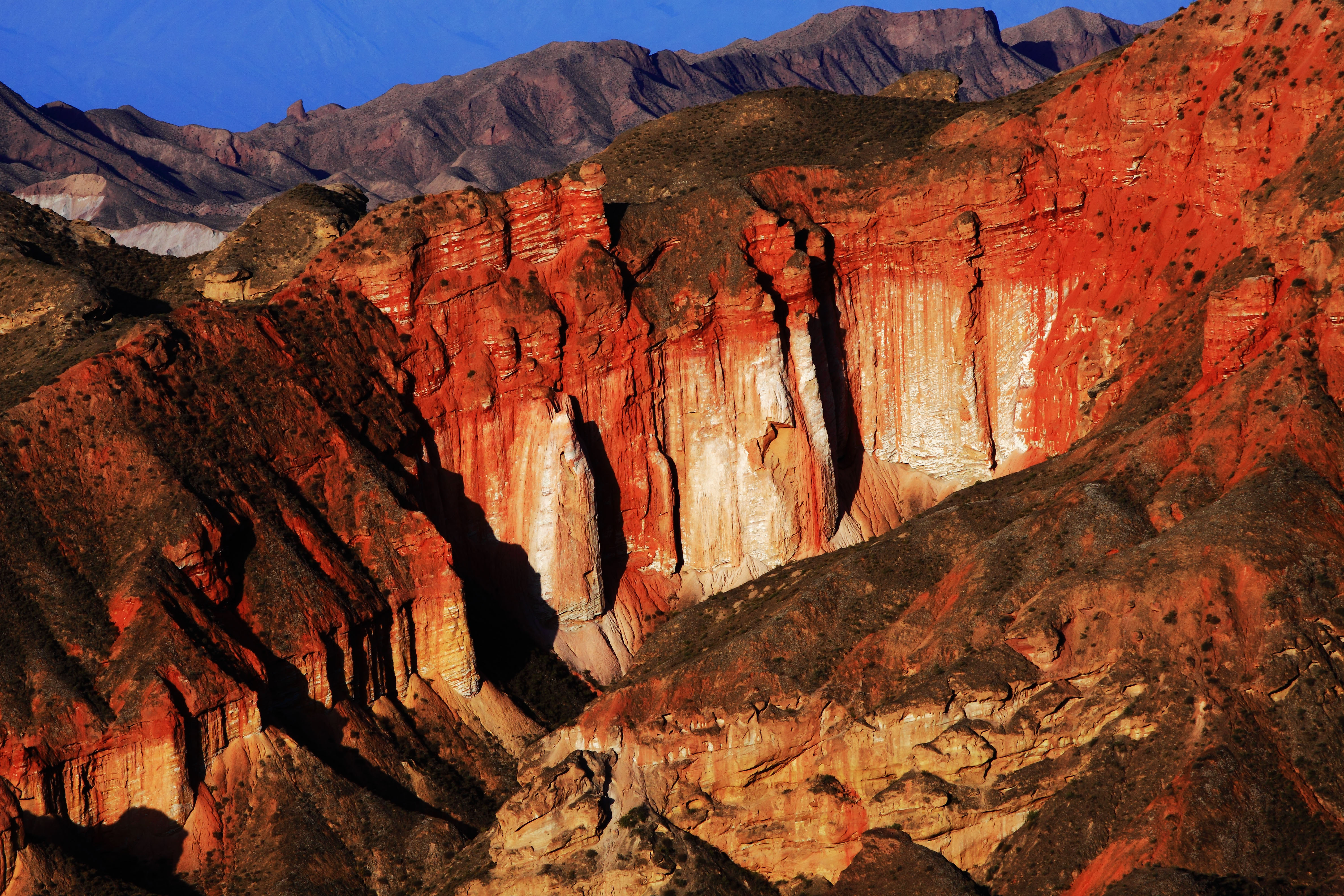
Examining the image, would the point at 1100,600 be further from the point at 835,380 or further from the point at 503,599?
the point at 503,599

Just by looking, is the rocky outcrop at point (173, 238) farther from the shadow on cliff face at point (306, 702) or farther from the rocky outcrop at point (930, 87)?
the shadow on cliff face at point (306, 702)

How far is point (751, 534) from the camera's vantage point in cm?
7694

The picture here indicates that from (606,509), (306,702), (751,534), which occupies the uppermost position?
(606,509)

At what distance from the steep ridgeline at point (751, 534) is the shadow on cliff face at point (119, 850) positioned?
16 centimetres

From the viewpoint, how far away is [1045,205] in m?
77.4

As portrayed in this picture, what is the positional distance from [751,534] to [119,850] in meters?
31.2

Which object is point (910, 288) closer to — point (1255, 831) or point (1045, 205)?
point (1045, 205)

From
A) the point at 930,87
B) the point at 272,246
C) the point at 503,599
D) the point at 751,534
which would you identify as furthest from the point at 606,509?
the point at 930,87

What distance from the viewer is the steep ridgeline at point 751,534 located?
2063 inches

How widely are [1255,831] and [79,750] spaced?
36.5 m

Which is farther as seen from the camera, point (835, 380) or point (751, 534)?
point (835, 380)

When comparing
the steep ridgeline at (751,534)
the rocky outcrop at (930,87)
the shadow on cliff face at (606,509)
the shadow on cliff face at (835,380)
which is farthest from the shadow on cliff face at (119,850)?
the rocky outcrop at (930,87)

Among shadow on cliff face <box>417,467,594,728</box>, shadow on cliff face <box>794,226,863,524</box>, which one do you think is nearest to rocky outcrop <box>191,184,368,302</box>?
shadow on cliff face <box>417,467,594,728</box>

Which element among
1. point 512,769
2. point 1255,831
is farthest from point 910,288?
point 1255,831
